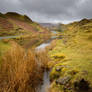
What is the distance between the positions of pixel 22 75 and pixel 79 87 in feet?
7.66

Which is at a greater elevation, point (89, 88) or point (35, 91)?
point (89, 88)

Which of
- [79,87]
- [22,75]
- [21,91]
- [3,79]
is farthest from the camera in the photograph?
[3,79]

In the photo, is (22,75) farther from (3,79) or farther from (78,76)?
(78,76)

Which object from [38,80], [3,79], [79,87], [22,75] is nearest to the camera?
[22,75]

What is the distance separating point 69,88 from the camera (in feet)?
10.5

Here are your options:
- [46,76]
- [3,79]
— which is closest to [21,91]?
[3,79]

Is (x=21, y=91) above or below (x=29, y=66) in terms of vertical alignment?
below

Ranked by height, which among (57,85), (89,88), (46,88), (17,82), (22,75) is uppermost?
(22,75)

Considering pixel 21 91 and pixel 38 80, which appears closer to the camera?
pixel 21 91

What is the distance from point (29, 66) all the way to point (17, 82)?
3.83 ft

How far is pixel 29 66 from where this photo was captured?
3.95 meters

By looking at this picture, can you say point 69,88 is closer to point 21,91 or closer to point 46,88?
point 46,88

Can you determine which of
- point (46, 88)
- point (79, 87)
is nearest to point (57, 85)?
point (46, 88)

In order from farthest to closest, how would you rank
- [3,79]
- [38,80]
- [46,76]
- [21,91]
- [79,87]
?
[46,76]
[38,80]
[3,79]
[79,87]
[21,91]
